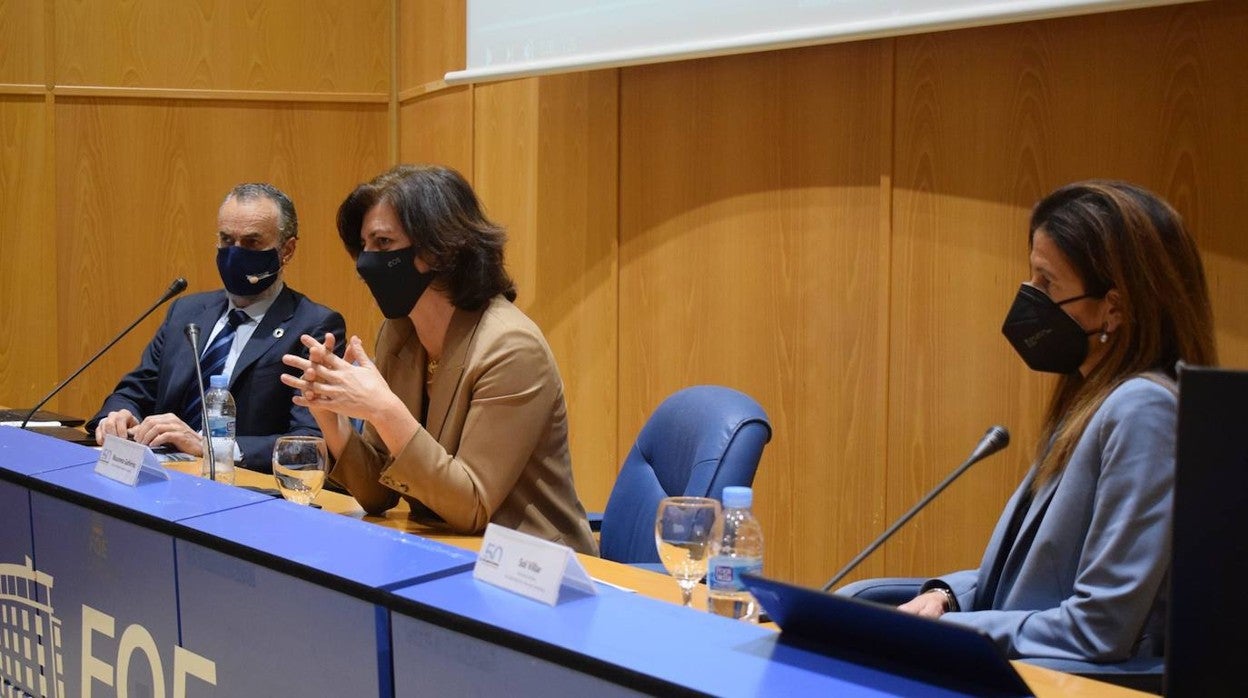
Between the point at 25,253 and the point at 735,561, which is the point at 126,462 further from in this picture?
the point at 25,253

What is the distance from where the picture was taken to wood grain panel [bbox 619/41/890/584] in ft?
11.1

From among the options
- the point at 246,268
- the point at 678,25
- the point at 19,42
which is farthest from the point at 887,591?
the point at 19,42

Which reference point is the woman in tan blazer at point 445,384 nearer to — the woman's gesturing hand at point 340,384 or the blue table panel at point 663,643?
the woman's gesturing hand at point 340,384

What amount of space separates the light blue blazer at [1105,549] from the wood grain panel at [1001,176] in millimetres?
1317

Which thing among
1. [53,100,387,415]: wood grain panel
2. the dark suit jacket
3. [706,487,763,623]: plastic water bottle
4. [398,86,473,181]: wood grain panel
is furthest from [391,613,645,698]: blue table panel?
[53,100,387,415]: wood grain panel

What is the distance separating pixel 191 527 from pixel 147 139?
4.02 meters

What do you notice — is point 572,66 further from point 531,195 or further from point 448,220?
point 448,220

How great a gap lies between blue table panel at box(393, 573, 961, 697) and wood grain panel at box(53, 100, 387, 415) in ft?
13.9

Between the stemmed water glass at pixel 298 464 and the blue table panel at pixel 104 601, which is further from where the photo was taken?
the stemmed water glass at pixel 298 464

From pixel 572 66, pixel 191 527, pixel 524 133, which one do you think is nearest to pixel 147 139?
pixel 524 133

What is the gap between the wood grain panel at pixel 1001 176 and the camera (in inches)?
106

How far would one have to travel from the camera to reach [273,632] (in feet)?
4.71

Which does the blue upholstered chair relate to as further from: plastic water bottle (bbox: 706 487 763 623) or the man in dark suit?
the man in dark suit

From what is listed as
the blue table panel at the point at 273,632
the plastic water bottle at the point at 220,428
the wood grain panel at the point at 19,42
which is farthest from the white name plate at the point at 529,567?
the wood grain panel at the point at 19,42
